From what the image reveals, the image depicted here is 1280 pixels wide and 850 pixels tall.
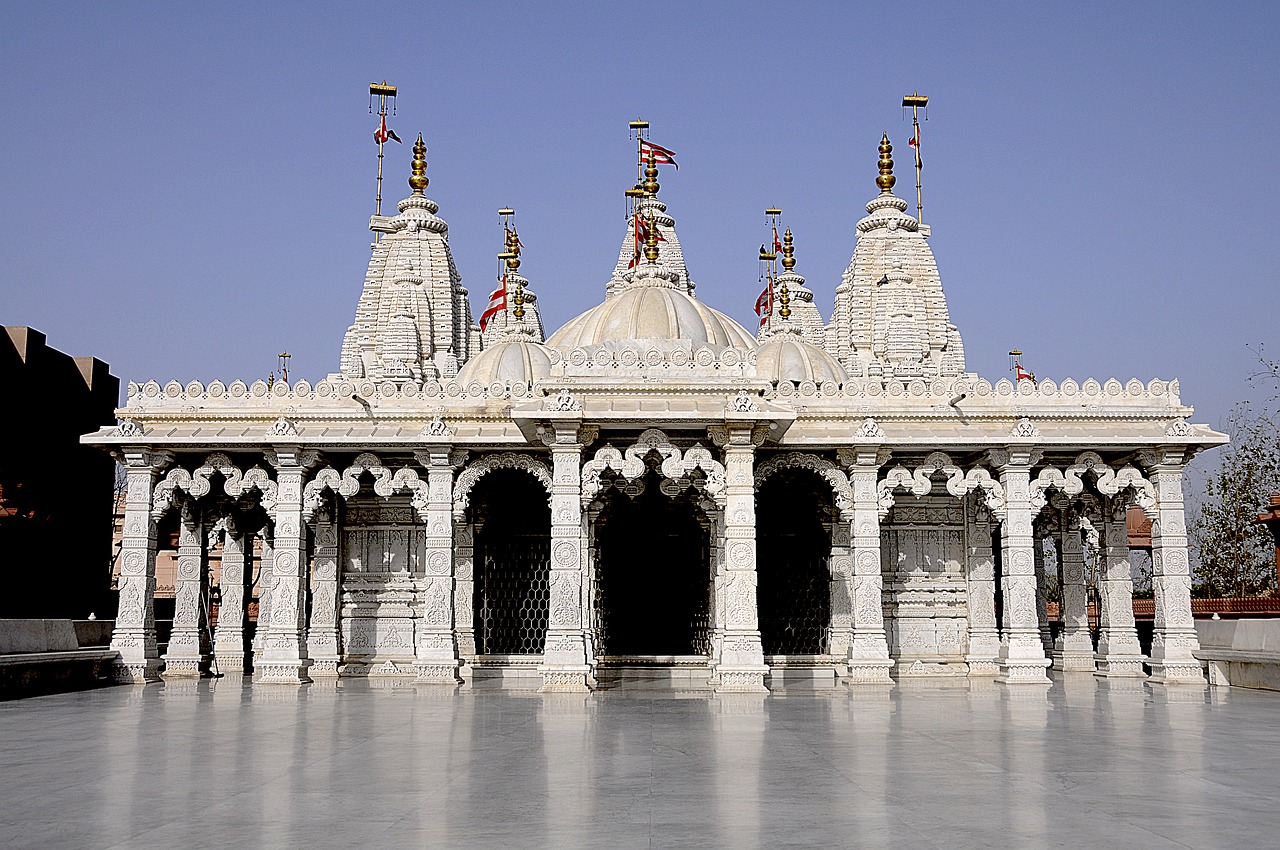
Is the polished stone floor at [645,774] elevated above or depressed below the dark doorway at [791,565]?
below

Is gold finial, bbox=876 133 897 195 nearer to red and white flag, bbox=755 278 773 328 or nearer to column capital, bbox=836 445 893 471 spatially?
red and white flag, bbox=755 278 773 328

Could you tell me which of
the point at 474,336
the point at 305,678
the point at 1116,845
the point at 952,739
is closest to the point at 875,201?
the point at 474,336

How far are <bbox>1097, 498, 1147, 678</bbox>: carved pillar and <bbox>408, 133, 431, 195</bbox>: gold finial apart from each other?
21.9 metres

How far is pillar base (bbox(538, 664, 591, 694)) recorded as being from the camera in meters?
18.8

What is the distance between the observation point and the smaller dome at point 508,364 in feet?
87.6

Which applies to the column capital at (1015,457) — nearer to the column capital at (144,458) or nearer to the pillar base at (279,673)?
the pillar base at (279,673)

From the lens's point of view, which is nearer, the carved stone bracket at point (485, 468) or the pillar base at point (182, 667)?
the carved stone bracket at point (485, 468)

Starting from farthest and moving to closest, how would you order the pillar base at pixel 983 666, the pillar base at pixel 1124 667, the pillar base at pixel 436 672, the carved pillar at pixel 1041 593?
1. the carved pillar at pixel 1041 593
2. the pillar base at pixel 983 666
3. the pillar base at pixel 1124 667
4. the pillar base at pixel 436 672

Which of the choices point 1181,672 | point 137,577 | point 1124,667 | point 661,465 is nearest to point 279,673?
point 137,577

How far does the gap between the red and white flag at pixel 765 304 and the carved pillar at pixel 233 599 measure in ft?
56.1

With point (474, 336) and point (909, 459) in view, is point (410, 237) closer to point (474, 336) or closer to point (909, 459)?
point (474, 336)

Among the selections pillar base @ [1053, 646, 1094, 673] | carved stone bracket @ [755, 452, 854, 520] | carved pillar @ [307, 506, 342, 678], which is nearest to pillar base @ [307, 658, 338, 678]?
carved pillar @ [307, 506, 342, 678]

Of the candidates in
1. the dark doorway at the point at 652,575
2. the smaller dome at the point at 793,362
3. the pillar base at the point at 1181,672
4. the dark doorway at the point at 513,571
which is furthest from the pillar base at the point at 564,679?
the pillar base at the point at 1181,672

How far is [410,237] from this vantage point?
35.5m
